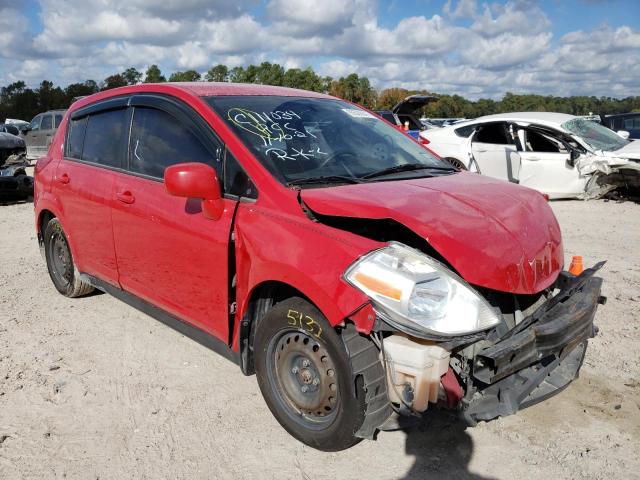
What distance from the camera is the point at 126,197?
378 centimetres

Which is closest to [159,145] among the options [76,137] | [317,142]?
[317,142]

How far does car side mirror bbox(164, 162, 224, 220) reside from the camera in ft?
9.49

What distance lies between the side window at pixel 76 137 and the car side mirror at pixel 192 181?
2.05 meters

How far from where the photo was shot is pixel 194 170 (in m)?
2.90

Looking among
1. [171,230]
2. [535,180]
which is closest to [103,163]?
[171,230]

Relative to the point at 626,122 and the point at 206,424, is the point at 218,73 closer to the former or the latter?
the point at 626,122

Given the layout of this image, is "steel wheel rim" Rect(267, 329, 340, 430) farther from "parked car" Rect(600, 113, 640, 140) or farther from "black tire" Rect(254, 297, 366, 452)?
"parked car" Rect(600, 113, 640, 140)

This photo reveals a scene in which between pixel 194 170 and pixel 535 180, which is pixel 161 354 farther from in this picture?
pixel 535 180

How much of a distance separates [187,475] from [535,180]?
345 inches

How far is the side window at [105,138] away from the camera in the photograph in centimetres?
404

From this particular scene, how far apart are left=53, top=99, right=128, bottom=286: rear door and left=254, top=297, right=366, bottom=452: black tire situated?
180 centimetres

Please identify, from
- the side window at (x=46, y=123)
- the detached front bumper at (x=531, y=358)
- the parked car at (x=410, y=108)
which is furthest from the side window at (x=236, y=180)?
the side window at (x=46, y=123)

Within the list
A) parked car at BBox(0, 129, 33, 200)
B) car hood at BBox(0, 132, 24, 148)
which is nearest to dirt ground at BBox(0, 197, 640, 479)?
parked car at BBox(0, 129, 33, 200)

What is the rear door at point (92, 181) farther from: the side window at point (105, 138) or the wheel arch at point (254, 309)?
the wheel arch at point (254, 309)
